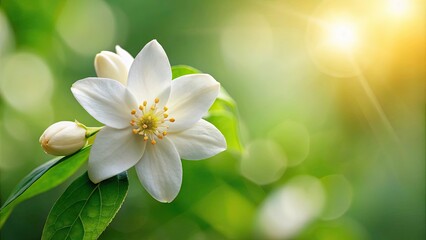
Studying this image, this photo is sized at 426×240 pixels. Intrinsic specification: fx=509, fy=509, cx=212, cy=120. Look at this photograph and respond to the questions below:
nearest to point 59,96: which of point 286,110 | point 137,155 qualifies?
point 286,110

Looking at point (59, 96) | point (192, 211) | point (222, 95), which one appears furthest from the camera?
point (59, 96)

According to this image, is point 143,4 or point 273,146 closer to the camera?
point 273,146

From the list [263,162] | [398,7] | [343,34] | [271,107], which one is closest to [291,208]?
[263,162]

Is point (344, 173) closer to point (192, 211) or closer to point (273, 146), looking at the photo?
point (273, 146)

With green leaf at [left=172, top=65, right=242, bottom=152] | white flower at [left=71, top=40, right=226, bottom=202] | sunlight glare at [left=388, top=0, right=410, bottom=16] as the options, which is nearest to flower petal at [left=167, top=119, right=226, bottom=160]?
white flower at [left=71, top=40, right=226, bottom=202]

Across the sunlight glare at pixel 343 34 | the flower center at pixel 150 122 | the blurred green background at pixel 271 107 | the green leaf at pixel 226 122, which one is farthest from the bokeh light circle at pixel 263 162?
the flower center at pixel 150 122

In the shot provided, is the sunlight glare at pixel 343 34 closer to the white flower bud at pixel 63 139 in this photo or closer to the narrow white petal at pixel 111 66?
the narrow white petal at pixel 111 66
